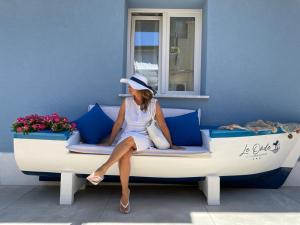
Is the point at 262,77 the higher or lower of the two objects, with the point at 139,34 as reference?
lower

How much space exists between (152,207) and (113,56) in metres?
2.08

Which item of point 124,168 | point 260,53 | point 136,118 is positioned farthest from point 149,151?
point 260,53

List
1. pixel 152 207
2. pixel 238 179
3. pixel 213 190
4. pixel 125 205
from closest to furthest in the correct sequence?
pixel 125 205
pixel 152 207
pixel 213 190
pixel 238 179

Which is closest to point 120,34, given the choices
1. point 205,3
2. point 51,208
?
point 205,3

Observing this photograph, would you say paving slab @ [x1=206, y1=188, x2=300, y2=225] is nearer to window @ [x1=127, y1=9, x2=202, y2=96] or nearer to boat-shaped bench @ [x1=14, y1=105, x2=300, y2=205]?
boat-shaped bench @ [x1=14, y1=105, x2=300, y2=205]

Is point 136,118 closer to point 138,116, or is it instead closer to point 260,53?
point 138,116

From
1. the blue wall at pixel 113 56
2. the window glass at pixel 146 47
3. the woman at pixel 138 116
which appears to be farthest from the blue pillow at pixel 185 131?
the window glass at pixel 146 47

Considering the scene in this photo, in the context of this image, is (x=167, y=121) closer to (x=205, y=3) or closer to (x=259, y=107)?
(x=259, y=107)

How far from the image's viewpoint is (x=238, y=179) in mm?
3820

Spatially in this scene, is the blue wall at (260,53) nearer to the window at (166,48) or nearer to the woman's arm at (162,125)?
the window at (166,48)

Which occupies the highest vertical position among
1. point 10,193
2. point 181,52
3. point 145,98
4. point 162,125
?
point 181,52

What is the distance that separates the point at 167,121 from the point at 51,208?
1622 millimetres

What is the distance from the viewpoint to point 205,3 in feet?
15.5

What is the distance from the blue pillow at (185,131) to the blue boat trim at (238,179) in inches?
17.9
